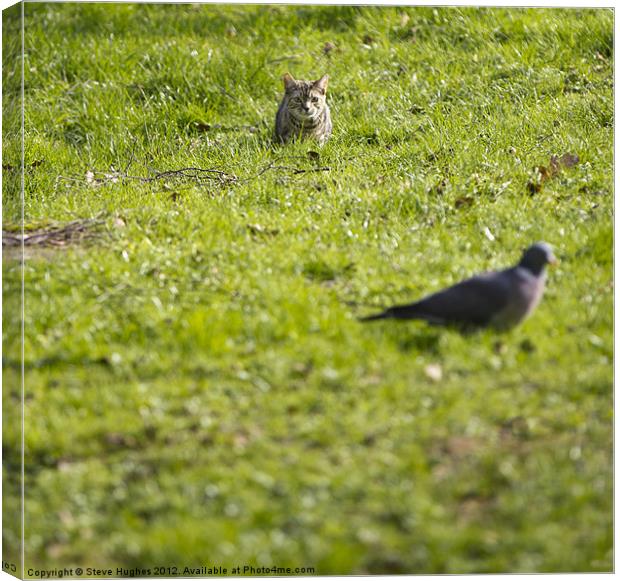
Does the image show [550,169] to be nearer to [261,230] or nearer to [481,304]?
[481,304]

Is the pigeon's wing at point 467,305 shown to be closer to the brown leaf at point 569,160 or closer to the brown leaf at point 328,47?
the brown leaf at point 569,160

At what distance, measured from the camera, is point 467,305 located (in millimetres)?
5340

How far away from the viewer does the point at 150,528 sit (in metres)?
4.45

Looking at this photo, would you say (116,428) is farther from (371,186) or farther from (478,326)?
(371,186)

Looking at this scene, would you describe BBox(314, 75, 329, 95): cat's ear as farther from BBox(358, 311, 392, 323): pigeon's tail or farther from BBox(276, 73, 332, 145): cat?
BBox(358, 311, 392, 323): pigeon's tail

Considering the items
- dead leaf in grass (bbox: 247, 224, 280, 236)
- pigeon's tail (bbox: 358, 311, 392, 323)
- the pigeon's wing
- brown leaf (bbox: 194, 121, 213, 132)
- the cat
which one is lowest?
dead leaf in grass (bbox: 247, 224, 280, 236)

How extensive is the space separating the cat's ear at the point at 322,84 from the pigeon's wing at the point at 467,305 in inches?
119

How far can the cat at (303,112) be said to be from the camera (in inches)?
297

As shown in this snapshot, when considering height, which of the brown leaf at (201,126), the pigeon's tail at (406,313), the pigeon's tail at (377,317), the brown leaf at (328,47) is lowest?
the brown leaf at (201,126)

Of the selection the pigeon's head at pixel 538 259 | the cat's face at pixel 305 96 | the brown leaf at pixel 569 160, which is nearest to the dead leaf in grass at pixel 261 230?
the cat's face at pixel 305 96

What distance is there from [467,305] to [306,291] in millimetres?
923

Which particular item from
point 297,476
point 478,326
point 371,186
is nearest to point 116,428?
point 297,476

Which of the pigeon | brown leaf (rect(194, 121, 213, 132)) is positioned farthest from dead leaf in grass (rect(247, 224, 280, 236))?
the pigeon

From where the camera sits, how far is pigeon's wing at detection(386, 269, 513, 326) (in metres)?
5.32
